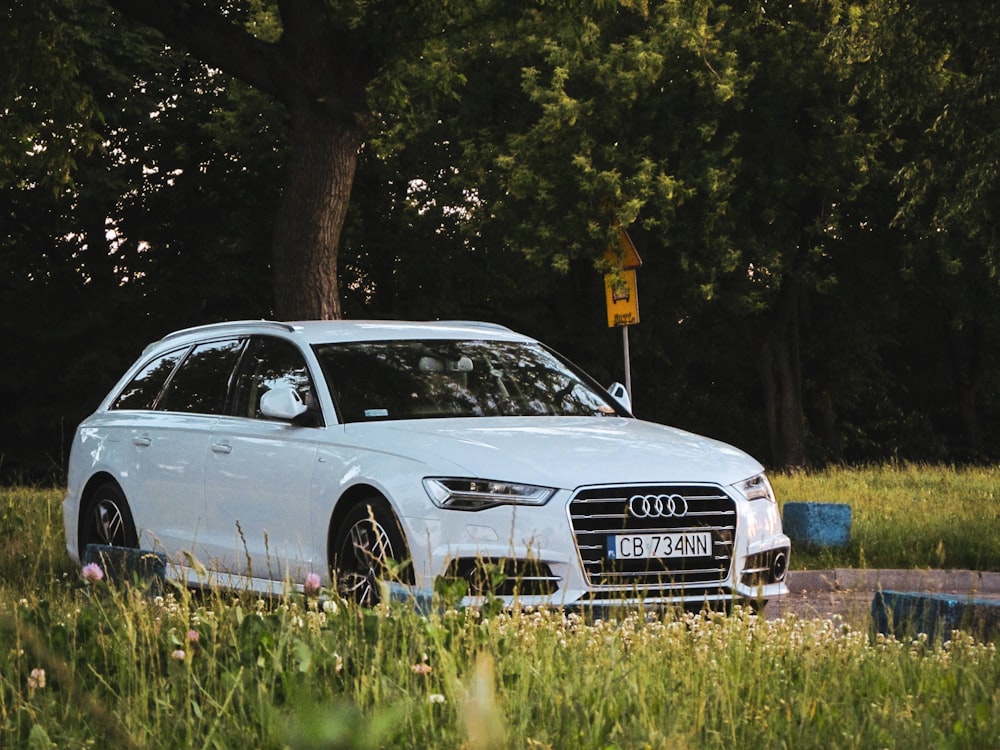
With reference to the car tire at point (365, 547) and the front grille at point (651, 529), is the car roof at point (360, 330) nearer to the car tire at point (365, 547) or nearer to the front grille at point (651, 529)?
the car tire at point (365, 547)

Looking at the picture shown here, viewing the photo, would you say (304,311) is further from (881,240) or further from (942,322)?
(942,322)

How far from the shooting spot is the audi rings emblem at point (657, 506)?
A: 747 cm

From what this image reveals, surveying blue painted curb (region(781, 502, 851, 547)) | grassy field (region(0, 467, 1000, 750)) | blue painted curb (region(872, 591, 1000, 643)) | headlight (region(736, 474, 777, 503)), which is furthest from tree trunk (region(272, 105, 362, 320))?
blue painted curb (region(872, 591, 1000, 643))

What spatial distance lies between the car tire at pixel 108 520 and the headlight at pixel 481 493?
328 centimetres

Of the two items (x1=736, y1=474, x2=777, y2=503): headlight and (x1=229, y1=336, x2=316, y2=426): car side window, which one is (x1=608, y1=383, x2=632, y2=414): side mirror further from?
(x1=229, y1=336, x2=316, y2=426): car side window

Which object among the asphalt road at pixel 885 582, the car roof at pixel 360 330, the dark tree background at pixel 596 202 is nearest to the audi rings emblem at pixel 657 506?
Result: the car roof at pixel 360 330

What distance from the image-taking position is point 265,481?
863cm

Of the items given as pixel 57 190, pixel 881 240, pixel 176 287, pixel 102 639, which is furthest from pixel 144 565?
pixel 176 287

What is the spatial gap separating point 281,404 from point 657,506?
2133 millimetres

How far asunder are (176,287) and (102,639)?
32.0m

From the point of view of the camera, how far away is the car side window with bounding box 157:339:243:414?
970cm

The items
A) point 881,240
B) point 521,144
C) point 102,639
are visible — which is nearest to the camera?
point 102,639

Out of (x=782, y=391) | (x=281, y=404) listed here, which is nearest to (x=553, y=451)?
(x=281, y=404)

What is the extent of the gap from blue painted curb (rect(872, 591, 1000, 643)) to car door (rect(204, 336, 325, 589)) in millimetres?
2798
